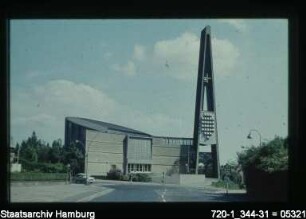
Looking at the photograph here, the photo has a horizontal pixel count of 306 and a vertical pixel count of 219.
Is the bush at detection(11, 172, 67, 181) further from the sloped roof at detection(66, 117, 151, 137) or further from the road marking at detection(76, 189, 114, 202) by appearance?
the sloped roof at detection(66, 117, 151, 137)

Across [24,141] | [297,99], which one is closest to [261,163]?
[297,99]

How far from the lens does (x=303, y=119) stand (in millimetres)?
5945

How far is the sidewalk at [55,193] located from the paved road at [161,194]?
0.14 metres

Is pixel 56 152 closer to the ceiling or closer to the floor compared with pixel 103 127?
closer to the floor

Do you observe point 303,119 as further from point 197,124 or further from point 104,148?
point 104,148

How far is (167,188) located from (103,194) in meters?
0.79

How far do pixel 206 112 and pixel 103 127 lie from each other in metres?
1.24

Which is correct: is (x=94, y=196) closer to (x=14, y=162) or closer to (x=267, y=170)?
(x=14, y=162)

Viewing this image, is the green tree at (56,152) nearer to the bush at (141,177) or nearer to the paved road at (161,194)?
the paved road at (161,194)

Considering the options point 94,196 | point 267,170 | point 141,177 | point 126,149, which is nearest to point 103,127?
point 126,149

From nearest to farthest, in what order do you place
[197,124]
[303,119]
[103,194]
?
[303,119] < [103,194] < [197,124]

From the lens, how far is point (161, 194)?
652 cm

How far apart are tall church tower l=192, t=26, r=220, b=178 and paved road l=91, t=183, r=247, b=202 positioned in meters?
0.33
